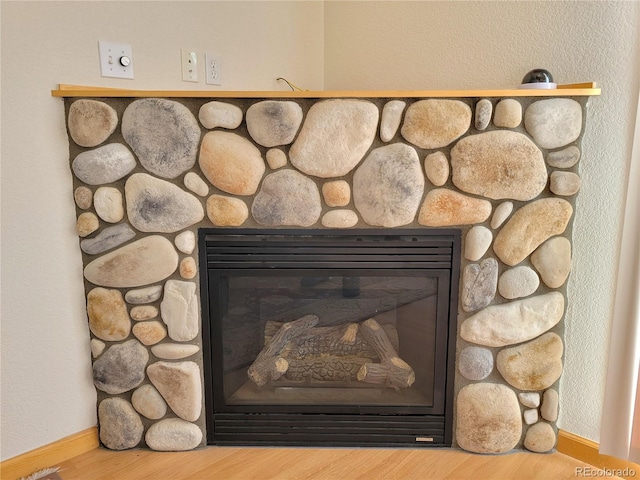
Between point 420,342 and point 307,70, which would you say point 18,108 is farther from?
point 420,342

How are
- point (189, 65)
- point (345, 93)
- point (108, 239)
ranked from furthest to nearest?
1. point (189, 65)
2. point (108, 239)
3. point (345, 93)

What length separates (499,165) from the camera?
1.40m

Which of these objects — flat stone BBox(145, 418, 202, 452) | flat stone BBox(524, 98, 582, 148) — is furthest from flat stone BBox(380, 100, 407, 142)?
flat stone BBox(145, 418, 202, 452)

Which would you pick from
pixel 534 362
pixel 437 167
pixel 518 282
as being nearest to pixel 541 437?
pixel 534 362

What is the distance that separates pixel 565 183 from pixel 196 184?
3.83 ft

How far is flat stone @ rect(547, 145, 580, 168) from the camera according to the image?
4.61ft

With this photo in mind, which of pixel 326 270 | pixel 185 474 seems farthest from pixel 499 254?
pixel 185 474

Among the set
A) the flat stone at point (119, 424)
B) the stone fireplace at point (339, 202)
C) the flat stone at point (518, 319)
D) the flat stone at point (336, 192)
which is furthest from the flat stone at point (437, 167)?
the flat stone at point (119, 424)

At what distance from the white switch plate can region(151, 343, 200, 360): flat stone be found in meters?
0.93

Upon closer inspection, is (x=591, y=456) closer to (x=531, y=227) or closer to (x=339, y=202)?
(x=531, y=227)

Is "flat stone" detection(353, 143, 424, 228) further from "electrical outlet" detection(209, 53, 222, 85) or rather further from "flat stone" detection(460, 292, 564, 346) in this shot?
"electrical outlet" detection(209, 53, 222, 85)

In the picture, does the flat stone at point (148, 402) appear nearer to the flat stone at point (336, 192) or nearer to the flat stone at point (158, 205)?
the flat stone at point (158, 205)

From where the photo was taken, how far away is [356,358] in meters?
1.68

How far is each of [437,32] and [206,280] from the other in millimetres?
1311
